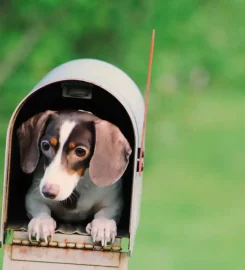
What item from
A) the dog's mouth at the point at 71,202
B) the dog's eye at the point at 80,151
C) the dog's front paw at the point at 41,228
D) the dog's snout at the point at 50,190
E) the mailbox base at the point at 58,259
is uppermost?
the dog's eye at the point at 80,151

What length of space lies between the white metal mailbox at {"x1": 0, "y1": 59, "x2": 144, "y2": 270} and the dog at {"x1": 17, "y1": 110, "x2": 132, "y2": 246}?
4 cm

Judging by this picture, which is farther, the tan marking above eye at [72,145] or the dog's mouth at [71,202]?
the dog's mouth at [71,202]

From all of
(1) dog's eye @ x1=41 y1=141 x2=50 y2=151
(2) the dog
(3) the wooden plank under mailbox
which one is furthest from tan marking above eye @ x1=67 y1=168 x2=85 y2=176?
(3) the wooden plank under mailbox

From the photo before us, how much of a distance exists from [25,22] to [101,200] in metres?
2.35

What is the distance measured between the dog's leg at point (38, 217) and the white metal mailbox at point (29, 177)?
0.03 meters

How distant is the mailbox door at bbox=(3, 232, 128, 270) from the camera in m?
2.83

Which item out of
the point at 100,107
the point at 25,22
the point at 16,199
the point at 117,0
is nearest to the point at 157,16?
the point at 117,0

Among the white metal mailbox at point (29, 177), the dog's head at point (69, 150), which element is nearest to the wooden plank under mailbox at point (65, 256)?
the white metal mailbox at point (29, 177)

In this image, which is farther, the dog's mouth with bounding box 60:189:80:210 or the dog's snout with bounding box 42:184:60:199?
the dog's mouth with bounding box 60:189:80:210

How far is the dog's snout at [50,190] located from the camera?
2.77m

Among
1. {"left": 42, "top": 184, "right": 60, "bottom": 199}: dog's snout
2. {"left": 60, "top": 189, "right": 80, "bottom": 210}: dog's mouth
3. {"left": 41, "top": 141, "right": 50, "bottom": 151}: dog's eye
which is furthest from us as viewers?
{"left": 60, "top": 189, "right": 80, "bottom": 210}: dog's mouth

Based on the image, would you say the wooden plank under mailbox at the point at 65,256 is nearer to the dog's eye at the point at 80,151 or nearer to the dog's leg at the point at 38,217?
the dog's leg at the point at 38,217

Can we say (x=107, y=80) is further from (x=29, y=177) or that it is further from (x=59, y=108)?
(x=29, y=177)

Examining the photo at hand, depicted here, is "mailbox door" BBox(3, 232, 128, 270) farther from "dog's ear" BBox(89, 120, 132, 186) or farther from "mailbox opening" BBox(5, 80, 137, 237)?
"dog's ear" BBox(89, 120, 132, 186)
